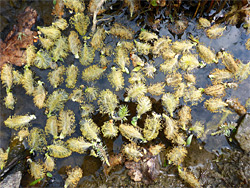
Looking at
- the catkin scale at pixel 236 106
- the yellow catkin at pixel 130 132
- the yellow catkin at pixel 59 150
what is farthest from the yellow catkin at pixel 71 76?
the catkin scale at pixel 236 106

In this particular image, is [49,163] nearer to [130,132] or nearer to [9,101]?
[9,101]

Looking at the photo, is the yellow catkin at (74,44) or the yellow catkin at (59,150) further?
the yellow catkin at (74,44)

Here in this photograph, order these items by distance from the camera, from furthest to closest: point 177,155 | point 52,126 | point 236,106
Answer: point 236,106
point 52,126
point 177,155

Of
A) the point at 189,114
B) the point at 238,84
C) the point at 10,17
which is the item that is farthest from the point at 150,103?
the point at 10,17

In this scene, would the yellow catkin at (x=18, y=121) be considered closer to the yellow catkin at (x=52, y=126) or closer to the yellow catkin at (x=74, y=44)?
the yellow catkin at (x=52, y=126)

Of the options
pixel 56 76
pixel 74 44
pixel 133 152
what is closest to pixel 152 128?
pixel 133 152

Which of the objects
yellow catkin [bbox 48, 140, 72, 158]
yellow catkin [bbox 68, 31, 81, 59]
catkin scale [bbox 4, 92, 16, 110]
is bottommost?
yellow catkin [bbox 48, 140, 72, 158]

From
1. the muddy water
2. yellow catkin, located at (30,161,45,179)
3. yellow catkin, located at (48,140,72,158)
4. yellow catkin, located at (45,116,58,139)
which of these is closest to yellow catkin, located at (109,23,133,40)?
the muddy water

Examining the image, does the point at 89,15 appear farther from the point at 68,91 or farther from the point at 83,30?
the point at 68,91

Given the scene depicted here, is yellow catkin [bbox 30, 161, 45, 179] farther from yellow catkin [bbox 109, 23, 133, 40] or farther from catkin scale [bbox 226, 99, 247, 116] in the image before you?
catkin scale [bbox 226, 99, 247, 116]
